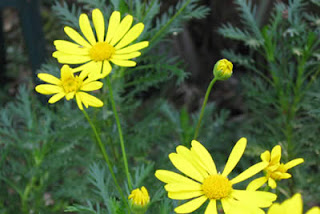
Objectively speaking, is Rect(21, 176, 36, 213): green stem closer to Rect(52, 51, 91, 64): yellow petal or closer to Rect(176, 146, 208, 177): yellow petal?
Rect(52, 51, 91, 64): yellow petal

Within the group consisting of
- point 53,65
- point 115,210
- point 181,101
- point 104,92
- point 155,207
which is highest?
point 53,65

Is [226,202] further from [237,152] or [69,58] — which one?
[69,58]

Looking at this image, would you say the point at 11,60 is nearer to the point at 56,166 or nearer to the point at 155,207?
the point at 56,166

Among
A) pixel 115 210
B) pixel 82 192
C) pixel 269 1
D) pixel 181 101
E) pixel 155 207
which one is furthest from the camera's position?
pixel 181 101

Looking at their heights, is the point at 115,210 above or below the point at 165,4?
below

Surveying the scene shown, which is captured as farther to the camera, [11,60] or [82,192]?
[11,60]

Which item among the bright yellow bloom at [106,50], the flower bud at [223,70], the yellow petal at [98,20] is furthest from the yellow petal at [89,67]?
the flower bud at [223,70]

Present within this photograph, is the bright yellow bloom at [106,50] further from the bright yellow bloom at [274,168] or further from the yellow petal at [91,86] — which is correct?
the bright yellow bloom at [274,168]

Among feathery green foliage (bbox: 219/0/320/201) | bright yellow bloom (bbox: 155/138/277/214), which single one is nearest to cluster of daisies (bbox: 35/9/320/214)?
bright yellow bloom (bbox: 155/138/277/214)

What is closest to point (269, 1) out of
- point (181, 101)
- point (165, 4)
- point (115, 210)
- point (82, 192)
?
point (165, 4)
